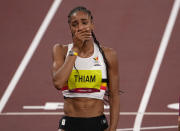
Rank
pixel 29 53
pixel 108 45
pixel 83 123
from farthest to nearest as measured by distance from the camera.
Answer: pixel 29 53
pixel 108 45
pixel 83 123

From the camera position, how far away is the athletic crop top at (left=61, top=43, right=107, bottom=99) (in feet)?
12.2

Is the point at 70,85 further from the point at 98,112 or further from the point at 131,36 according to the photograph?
the point at 131,36

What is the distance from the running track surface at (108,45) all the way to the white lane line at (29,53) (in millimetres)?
86

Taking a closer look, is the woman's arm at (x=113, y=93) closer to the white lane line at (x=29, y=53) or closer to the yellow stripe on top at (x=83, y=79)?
the yellow stripe on top at (x=83, y=79)

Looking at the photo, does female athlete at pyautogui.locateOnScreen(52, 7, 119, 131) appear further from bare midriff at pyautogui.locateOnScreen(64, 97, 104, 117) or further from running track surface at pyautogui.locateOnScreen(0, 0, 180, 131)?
running track surface at pyautogui.locateOnScreen(0, 0, 180, 131)

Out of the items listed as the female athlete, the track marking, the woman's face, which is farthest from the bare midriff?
the track marking

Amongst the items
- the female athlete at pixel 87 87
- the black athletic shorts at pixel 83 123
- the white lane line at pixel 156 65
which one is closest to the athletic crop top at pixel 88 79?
the female athlete at pixel 87 87

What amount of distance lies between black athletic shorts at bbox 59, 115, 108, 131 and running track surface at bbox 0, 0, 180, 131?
3.38m

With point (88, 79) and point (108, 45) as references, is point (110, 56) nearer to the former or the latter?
point (88, 79)

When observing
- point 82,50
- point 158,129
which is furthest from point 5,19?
point 82,50

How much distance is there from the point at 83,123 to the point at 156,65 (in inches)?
229

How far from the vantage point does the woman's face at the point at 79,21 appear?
11.5 ft

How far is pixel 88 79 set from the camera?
372cm

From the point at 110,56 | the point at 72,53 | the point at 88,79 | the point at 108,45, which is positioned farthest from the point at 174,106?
the point at 72,53
